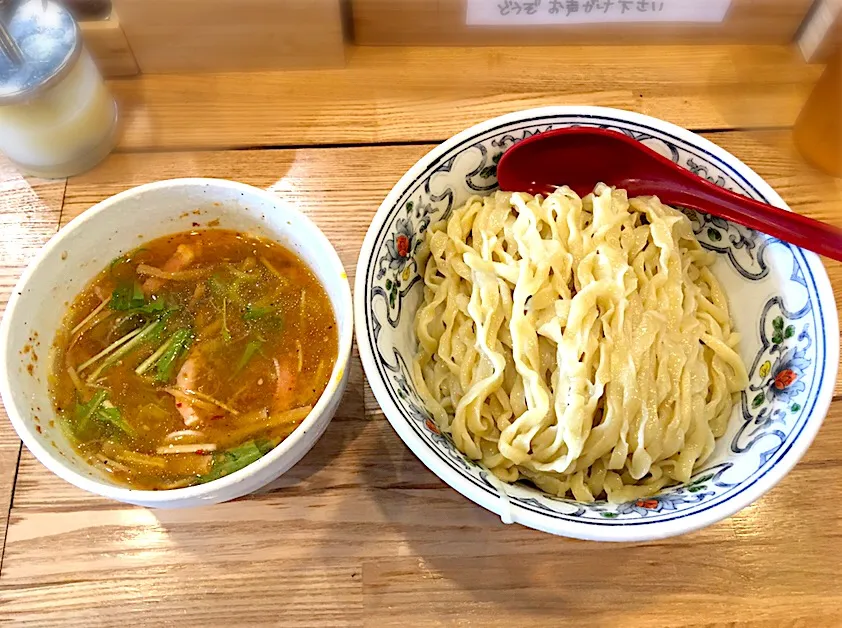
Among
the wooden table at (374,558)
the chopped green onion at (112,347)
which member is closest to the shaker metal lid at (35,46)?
the wooden table at (374,558)

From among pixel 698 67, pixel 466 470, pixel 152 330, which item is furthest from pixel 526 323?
pixel 698 67

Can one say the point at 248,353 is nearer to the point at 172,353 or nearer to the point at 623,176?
the point at 172,353

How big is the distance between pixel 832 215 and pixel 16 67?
67.4 inches

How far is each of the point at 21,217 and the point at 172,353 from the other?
0.64 meters

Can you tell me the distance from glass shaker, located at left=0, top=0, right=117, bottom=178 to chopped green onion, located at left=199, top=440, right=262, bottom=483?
82 centimetres

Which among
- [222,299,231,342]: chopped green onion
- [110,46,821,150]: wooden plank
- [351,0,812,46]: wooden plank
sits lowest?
[222,299,231,342]: chopped green onion

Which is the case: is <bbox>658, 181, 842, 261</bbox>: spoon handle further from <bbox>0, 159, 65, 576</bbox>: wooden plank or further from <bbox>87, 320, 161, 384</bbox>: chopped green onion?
<bbox>0, 159, 65, 576</bbox>: wooden plank

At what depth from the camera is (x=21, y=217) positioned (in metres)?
1.51

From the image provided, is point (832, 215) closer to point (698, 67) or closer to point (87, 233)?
point (698, 67)

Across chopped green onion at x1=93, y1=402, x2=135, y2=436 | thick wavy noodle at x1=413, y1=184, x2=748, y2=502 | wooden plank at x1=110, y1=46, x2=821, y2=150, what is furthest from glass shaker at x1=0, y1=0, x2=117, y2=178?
thick wavy noodle at x1=413, y1=184, x2=748, y2=502

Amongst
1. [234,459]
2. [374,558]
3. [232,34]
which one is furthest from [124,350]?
[232,34]

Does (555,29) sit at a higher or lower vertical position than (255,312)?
higher

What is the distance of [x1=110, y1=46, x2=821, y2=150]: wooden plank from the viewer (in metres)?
1.62

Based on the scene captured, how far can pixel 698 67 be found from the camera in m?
1.74
